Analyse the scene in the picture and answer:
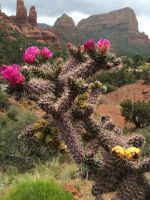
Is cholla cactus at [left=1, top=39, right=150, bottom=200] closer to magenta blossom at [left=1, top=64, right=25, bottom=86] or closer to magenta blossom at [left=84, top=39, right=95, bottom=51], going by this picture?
magenta blossom at [left=84, top=39, right=95, bottom=51]

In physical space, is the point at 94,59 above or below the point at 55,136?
above

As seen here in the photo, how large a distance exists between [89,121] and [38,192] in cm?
194

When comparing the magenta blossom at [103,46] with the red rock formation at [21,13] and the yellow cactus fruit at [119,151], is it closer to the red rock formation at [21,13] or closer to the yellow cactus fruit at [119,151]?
the yellow cactus fruit at [119,151]

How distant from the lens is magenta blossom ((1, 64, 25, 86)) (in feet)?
18.1

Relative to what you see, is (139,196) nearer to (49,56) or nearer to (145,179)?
(145,179)

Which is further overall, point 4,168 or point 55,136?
point 4,168

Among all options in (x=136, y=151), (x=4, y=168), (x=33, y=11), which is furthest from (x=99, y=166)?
(x=33, y=11)

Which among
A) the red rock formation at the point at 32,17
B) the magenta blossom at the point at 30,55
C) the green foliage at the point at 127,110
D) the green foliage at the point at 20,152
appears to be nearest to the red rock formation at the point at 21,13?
the red rock formation at the point at 32,17

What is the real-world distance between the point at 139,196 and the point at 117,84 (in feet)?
175

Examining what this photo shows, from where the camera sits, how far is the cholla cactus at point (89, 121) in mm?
5668

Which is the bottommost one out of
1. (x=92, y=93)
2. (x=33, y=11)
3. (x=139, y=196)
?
(x=139, y=196)

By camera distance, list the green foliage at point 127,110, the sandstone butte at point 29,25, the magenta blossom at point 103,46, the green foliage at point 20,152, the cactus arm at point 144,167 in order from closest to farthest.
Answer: the cactus arm at point 144,167
the magenta blossom at point 103,46
the green foliage at point 20,152
the green foliage at point 127,110
the sandstone butte at point 29,25

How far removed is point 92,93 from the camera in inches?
254

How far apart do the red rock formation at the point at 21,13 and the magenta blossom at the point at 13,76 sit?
13340 centimetres
